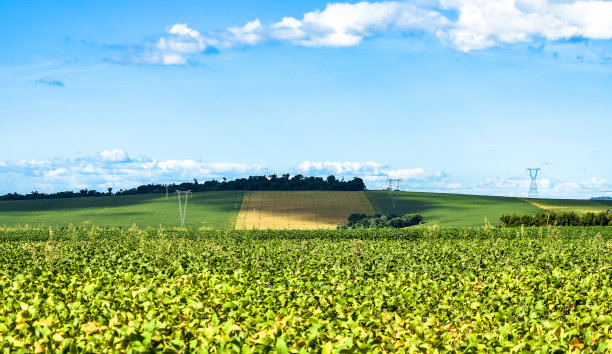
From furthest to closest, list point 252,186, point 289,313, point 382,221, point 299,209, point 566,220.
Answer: point 252,186, point 299,209, point 382,221, point 566,220, point 289,313

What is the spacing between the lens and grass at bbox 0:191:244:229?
8762 cm

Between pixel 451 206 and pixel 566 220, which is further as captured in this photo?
pixel 451 206

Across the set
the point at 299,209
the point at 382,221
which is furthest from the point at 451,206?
the point at 299,209

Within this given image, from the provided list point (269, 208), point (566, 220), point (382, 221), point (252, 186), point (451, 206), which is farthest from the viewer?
point (252, 186)

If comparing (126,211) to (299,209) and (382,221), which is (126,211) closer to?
(299,209)

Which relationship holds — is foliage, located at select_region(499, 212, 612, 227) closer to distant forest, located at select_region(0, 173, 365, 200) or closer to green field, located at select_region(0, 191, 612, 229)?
green field, located at select_region(0, 191, 612, 229)

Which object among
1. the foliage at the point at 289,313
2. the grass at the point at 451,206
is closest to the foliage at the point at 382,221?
the grass at the point at 451,206

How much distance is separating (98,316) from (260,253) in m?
14.6

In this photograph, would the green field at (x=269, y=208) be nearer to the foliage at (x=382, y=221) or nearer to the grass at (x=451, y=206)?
the grass at (x=451, y=206)

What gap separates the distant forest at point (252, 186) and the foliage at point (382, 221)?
32.9 meters

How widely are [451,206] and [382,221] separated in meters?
21.3

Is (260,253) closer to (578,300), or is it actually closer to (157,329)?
(578,300)

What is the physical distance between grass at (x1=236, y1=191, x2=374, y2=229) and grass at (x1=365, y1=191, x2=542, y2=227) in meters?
3.64

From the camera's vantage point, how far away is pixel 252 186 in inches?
4803
